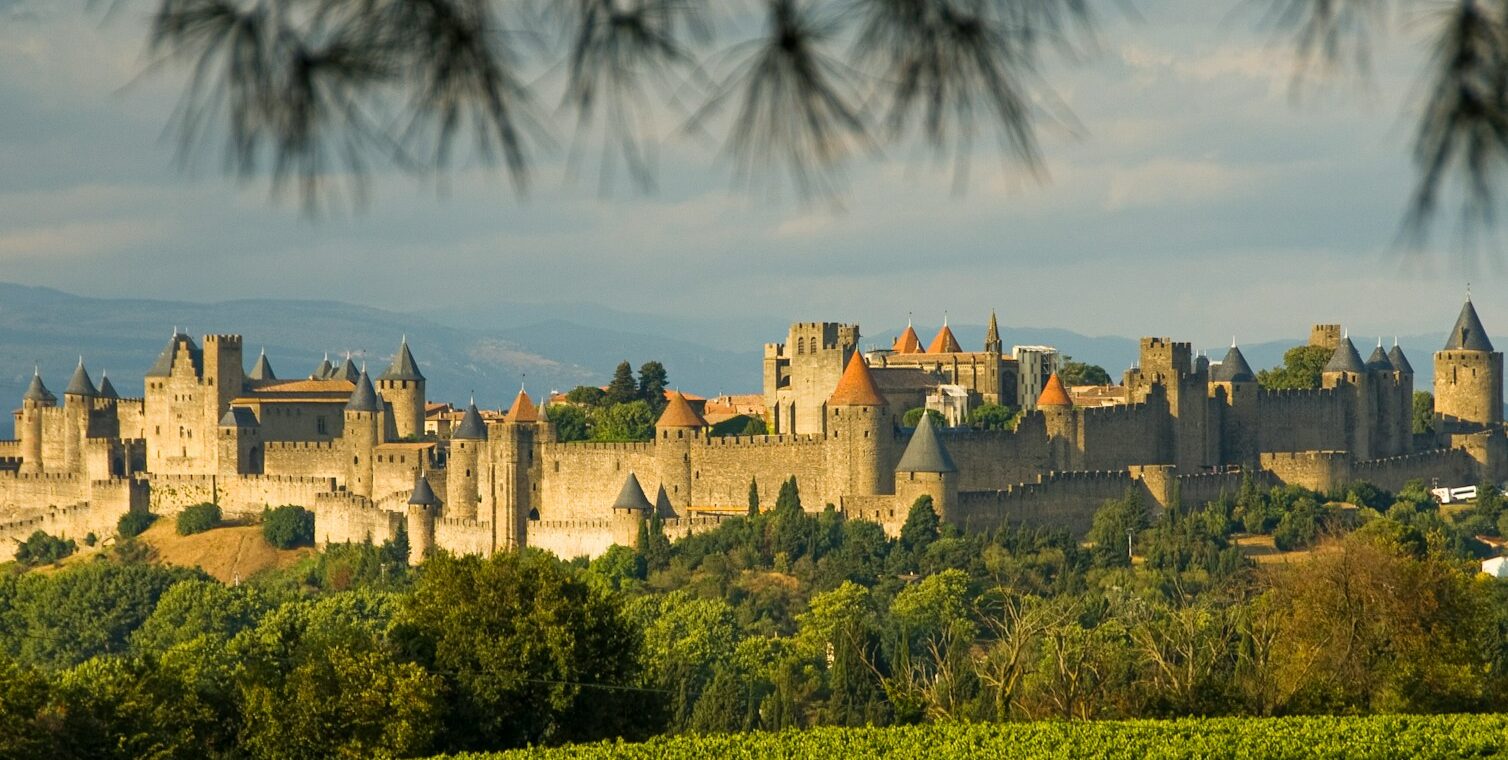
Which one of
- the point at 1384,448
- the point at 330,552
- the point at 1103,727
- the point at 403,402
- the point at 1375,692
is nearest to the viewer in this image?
the point at 1103,727

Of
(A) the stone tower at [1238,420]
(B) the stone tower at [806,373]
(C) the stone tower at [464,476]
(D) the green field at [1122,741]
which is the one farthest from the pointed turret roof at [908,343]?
(D) the green field at [1122,741]

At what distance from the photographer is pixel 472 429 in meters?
61.2

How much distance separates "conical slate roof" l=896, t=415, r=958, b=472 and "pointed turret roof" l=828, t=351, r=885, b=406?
1599 mm

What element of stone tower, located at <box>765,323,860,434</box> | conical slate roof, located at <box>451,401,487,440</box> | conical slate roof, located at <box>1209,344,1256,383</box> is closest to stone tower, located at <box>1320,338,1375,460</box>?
conical slate roof, located at <box>1209,344,1256,383</box>

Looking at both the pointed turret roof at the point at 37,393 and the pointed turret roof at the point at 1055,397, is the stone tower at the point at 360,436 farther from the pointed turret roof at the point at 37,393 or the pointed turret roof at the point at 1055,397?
the pointed turret roof at the point at 1055,397

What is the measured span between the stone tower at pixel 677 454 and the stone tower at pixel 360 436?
10.0m

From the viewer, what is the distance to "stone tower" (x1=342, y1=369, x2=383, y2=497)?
64.2 meters

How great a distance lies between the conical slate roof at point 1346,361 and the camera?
64625mm

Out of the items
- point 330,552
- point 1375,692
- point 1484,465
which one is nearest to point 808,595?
point 330,552

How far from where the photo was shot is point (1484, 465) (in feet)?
216

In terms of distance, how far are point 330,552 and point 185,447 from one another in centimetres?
1009

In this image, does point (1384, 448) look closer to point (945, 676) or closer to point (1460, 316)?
point (1460, 316)

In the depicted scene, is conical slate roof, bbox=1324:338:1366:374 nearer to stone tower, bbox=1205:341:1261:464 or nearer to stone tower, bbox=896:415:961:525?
stone tower, bbox=1205:341:1261:464

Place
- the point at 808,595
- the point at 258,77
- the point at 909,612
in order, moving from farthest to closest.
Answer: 1. the point at 808,595
2. the point at 909,612
3. the point at 258,77
